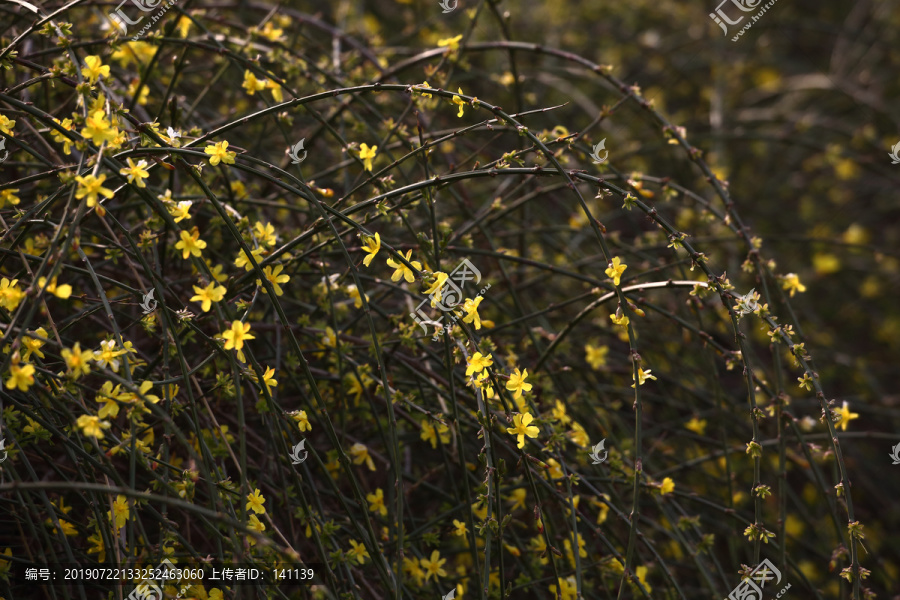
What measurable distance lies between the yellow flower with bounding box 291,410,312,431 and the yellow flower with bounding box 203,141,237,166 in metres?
0.53

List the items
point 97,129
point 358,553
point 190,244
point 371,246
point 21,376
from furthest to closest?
1. point 358,553
2. point 371,246
3. point 190,244
4. point 97,129
5. point 21,376

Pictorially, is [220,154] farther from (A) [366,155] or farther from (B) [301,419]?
(B) [301,419]

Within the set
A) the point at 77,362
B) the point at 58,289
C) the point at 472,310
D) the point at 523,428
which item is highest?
the point at 58,289

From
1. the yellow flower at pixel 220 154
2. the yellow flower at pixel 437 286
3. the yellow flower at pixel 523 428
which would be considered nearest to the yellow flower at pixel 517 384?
the yellow flower at pixel 523 428

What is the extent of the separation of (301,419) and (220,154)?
57 cm

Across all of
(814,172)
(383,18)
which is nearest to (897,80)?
(814,172)

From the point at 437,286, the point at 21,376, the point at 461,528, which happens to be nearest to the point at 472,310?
the point at 437,286

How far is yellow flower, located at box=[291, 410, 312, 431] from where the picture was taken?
1493 mm

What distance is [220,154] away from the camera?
1.45 metres

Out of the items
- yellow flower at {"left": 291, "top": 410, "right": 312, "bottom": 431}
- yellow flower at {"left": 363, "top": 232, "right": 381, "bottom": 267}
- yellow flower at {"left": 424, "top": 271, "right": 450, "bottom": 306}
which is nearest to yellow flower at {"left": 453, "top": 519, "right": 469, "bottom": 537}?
yellow flower at {"left": 291, "top": 410, "right": 312, "bottom": 431}

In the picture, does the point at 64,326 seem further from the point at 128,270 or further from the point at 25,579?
the point at 25,579

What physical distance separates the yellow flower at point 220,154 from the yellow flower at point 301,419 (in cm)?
53

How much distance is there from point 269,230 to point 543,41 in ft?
10.6

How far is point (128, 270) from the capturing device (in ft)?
6.46
